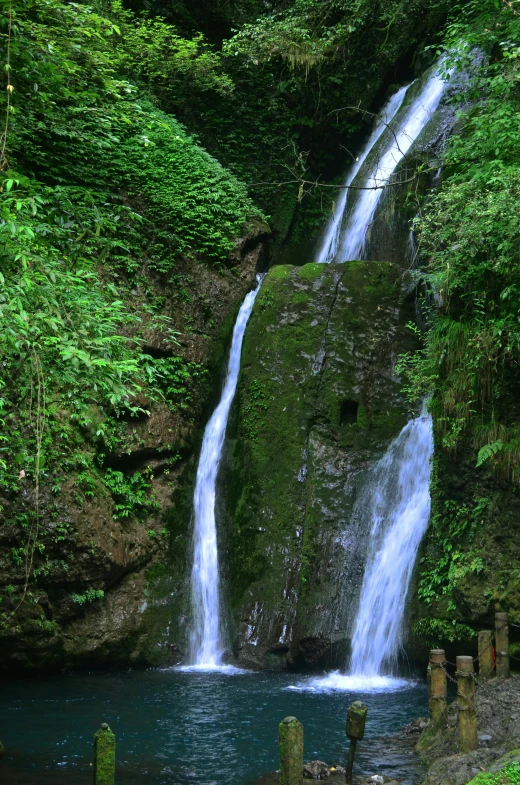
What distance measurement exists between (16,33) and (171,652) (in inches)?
346

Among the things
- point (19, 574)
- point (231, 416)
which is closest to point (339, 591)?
point (231, 416)

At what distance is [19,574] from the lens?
417 inches

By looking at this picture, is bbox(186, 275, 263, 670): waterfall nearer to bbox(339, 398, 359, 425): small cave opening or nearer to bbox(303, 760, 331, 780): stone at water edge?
bbox(339, 398, 359, 425): small cave opening

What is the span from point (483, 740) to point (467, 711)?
0.53 meters

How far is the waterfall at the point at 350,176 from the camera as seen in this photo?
16.3 meters

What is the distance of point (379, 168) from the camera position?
15625 mm

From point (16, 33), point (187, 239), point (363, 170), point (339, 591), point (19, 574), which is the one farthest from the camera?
point (363, 170)

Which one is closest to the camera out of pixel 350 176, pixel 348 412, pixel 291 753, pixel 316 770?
pixel 291 753

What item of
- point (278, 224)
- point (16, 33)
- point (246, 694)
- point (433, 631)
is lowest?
point (246, 694)

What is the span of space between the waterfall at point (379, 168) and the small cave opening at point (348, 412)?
12.0 ft

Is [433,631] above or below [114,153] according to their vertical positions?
below

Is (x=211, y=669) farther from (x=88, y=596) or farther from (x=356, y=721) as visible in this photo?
(x=356, y=721)

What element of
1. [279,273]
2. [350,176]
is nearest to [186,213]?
[279,273]

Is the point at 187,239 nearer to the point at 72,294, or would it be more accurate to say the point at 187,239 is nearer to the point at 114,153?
the point at 114,153
